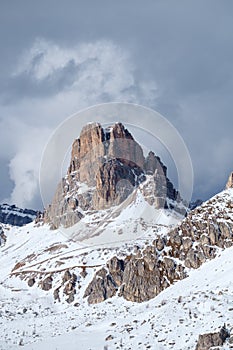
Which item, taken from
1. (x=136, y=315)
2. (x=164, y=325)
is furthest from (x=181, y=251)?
(x=164, y=325)

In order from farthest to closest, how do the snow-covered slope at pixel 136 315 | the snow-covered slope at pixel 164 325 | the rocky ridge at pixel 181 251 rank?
the rocky ridge at pixel 181 251 → the snow-covered slope at pixel 136 315 → the snow-covered slope at pixel 164 325

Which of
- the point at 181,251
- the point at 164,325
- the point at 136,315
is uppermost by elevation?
the point at 181,251

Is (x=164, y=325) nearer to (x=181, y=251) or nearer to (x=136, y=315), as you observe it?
(x=136, y=315)

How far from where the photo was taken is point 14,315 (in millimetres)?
91500

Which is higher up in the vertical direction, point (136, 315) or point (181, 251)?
point (181, 251)

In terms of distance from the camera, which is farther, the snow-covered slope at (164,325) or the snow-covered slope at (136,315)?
the snow-covered slope at (136,315)

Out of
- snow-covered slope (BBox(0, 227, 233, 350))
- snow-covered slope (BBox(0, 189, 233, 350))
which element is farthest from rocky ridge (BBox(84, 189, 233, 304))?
snow-covered slope (BBox(0, 227, 233, 350))

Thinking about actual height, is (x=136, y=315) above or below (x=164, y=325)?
above

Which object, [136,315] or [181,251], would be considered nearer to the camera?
[136,315]

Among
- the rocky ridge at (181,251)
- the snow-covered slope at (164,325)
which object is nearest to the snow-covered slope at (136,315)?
the snow-covered slope at (164,325)

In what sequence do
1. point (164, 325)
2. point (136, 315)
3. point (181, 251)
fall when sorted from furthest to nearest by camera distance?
point (181, 251) → point (136, 315) → point (164, 325)

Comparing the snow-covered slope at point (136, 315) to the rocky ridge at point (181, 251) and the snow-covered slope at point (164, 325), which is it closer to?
the snow-covered slope at point (164, 325)

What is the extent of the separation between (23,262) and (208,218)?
12581 cm

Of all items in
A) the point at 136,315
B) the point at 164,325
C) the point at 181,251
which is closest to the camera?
the point at 164,325
